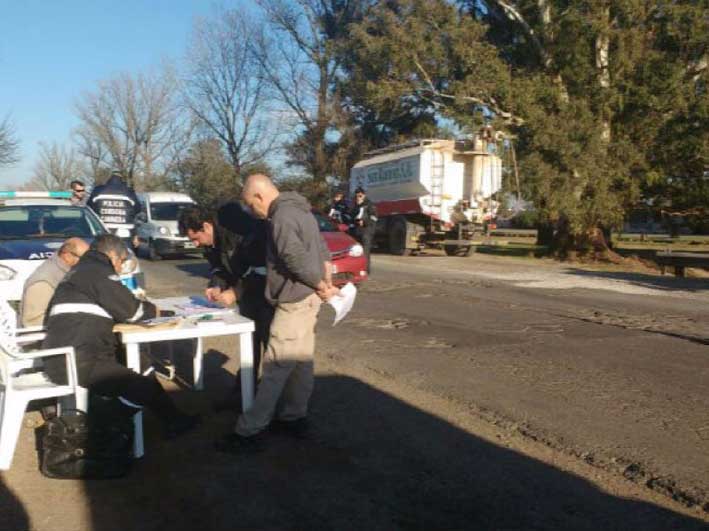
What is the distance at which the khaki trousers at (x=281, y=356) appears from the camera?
15.0ft

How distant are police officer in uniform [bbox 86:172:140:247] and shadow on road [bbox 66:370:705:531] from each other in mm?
7710

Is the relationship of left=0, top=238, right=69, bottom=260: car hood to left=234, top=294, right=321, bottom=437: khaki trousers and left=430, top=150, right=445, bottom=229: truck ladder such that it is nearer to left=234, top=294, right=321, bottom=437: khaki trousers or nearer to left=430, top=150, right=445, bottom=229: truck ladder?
left=234, top=294, right=321, bottom=437: khaki trousers

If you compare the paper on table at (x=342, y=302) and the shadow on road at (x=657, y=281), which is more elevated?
the paper on table at (x=342, y=302)

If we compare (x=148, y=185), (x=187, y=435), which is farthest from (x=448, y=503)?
(x=148, y=185)

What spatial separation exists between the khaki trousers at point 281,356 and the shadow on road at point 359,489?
0.23m

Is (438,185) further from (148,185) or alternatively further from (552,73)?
(148,185)

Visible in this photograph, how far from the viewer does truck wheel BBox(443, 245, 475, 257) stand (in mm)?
22953

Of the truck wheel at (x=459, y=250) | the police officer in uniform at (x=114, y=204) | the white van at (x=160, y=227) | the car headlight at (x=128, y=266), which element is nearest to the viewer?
the car headlight at (x=128, y=266)

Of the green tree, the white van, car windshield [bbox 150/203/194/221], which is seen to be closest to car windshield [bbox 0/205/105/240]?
the white van

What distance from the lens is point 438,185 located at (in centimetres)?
2211

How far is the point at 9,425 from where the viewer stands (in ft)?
13.5

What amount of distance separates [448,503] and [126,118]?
4629 cm

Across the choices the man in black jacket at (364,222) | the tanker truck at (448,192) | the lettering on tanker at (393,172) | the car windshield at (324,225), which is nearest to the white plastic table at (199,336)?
the car windshield at (324,225)

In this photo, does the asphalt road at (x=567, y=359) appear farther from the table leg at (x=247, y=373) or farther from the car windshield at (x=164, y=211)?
the car windshield at (x=164, y=211)
